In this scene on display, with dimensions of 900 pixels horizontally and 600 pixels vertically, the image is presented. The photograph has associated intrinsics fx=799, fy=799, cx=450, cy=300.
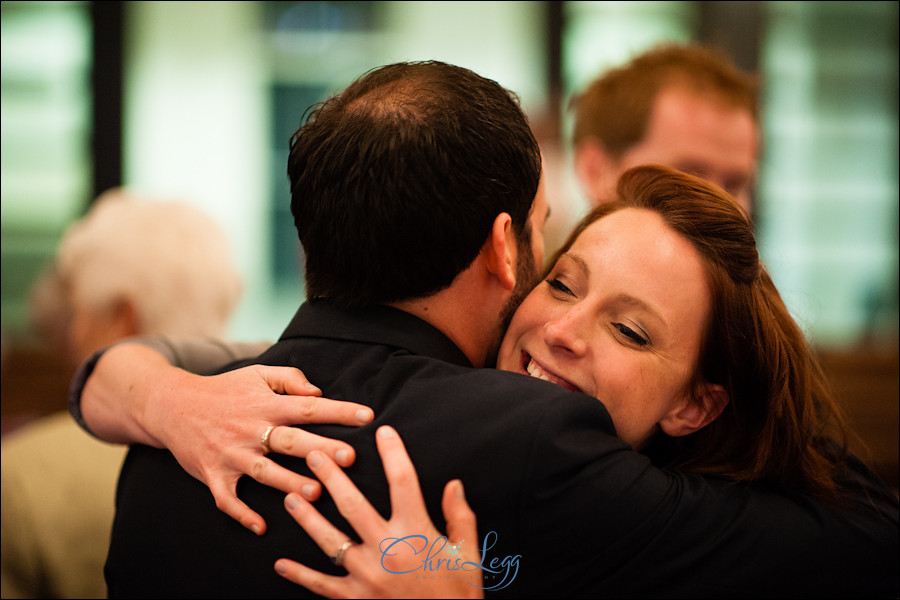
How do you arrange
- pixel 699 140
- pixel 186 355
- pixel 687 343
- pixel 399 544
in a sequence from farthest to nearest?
pixel 699 140, pixel 186 355, pixel 687 343, pixel 399 544

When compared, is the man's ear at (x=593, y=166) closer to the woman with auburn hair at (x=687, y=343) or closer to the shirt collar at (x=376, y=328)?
the woman with auburn hair at (x=687, y=343)

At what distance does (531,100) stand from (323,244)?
14.8 feet

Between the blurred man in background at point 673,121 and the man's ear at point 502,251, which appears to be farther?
the blurred man in background at point 673,121

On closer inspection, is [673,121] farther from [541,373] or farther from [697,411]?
[541,373]

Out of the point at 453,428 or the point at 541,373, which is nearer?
the point at 453,428

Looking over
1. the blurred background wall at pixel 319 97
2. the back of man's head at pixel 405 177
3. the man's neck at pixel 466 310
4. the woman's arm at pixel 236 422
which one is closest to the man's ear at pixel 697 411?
the man's neck at pixel 466 310

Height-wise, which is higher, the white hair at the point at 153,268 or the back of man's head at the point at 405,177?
the back of man's head at the point at 405,177

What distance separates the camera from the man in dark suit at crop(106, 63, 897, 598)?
3.58 ft

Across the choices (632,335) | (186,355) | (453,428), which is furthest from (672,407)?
(186,355)

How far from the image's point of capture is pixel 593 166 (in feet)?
8.82

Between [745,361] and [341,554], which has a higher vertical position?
[745,361]

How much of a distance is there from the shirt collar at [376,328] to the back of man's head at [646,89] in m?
1.55

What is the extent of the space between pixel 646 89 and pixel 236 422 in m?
1.90

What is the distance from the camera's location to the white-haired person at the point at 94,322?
6.31 ft
